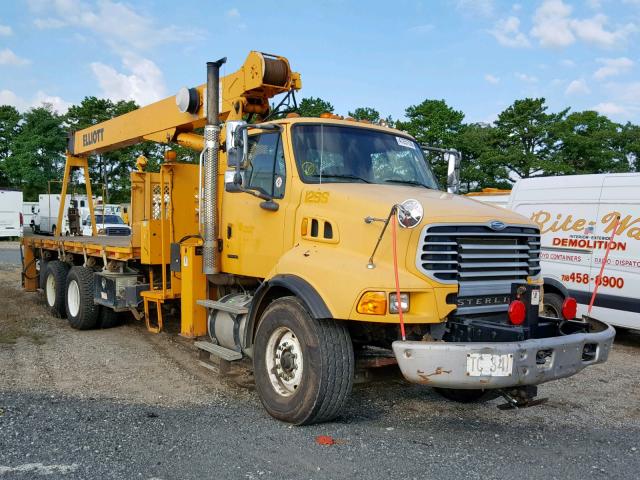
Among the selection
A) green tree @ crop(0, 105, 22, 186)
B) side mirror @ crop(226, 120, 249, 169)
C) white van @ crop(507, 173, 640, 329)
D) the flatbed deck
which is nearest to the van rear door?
white van @ crop(507, 173, 640, 329)

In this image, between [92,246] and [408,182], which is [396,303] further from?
[92,246]

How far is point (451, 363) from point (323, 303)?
105cm

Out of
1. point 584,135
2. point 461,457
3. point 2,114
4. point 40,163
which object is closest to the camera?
point 461,457

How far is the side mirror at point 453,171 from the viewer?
6395 millimetres

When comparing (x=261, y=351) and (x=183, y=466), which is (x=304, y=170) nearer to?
(x=261, y=351)

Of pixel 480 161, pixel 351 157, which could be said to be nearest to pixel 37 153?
pixel 480 161

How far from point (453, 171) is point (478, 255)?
2.06m

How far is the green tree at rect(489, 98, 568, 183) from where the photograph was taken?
3541 cm

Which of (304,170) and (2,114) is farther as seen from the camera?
(2,114)

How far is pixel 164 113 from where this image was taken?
A: 27.2 feet

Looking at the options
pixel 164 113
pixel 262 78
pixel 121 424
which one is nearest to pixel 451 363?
pixel 121 424

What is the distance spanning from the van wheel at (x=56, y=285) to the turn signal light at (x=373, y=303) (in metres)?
7.29

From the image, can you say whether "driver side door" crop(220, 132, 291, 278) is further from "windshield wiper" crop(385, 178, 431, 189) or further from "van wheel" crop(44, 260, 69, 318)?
"van wheel" crop(44, 260, 69, 318)

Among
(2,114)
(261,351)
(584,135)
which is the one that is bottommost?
(261,351)
